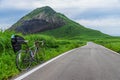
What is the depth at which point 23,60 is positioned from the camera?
522 inches

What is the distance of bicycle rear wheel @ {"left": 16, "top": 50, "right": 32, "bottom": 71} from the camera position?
1259 cm

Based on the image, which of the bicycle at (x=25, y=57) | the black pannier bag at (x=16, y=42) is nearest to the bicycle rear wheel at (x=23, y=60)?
the bicycle at (x=25, y=57)

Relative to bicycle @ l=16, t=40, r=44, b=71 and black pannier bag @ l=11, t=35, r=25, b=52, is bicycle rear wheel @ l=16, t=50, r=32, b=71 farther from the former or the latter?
black pannier bag @ l=11, t=35, r=25, b=52

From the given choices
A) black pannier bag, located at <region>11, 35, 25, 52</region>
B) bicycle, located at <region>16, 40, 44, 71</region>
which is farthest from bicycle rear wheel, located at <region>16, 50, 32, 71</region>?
black pannier bag, located at <region>11, 35, 25, 52</region>

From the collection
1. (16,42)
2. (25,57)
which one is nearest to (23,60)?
(25,57)

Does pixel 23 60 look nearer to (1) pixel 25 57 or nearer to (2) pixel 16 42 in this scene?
(1) pixel 25 57

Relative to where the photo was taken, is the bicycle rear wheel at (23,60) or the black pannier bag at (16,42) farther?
the bicycle rear wheel at (23,60)

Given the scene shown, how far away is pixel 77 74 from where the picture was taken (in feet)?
39.3

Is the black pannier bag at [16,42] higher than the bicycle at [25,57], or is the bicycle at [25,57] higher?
the black pannier bag at [16,42]

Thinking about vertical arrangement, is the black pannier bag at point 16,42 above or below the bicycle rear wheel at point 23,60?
above

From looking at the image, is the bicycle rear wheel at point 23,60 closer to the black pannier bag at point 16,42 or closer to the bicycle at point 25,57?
the bicycle at point 25,57

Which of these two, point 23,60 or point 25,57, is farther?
point 25,57

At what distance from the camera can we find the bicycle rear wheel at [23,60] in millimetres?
12590

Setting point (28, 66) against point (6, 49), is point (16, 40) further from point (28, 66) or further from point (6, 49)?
point (6, 49)
